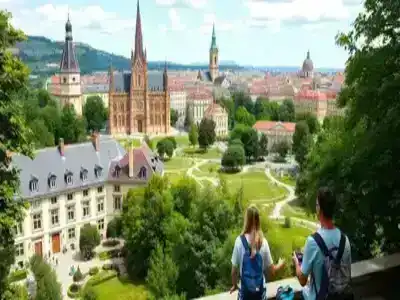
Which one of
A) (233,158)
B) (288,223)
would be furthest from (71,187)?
(233,158)

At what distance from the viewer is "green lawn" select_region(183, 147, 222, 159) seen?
252ft

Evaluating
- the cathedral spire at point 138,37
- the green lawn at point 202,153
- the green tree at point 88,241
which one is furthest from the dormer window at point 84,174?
the cathedral spire at point 138,37

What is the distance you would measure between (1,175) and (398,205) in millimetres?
8864

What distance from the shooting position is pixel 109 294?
27.9 metres

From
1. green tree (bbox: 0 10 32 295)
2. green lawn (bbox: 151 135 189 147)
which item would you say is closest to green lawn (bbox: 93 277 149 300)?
green tree (bbox: 0 10 32 295)

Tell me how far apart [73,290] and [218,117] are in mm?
74094

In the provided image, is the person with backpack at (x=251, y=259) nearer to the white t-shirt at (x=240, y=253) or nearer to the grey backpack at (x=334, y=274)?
the white t-shirt at (x=240, y=253)

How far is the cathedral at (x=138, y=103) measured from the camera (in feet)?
316

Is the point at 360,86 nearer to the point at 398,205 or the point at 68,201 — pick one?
the point at 398,205

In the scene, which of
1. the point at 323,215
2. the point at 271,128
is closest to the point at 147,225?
the point at 323,215

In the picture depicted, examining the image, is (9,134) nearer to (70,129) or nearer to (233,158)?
(233,158)

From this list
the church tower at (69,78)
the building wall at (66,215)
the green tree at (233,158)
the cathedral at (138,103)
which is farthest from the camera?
the cathedral at (138,103)

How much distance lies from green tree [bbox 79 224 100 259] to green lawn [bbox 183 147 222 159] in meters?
42.2

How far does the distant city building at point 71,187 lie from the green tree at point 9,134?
20.6 meters
